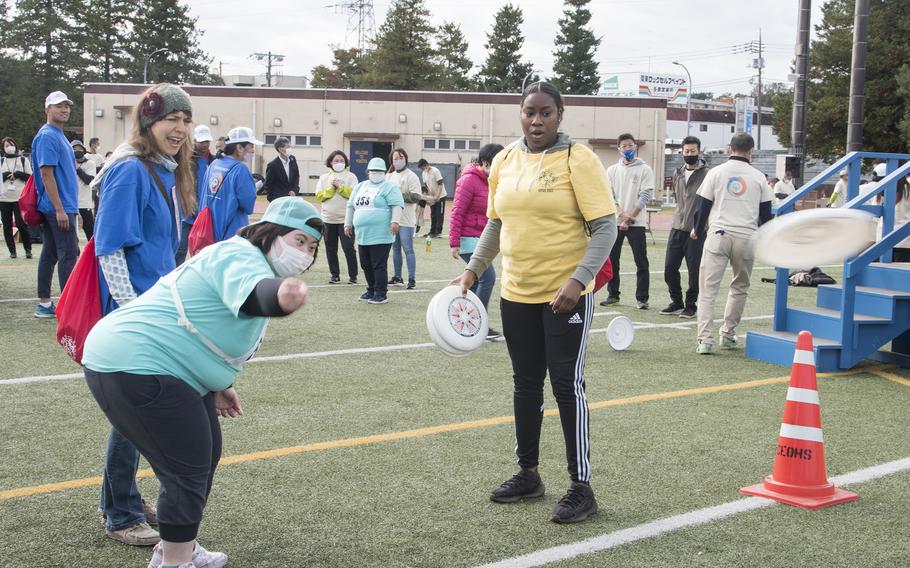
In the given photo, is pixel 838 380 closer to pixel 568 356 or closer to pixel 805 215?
pixel 805 215

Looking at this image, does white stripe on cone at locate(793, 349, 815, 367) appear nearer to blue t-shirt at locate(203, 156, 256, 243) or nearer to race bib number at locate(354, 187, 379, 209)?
blue t-shirt at locate(203, 156, 256, 243)

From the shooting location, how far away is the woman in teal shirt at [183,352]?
306cm

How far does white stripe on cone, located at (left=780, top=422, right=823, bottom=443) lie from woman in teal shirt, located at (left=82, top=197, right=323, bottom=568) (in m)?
2.93

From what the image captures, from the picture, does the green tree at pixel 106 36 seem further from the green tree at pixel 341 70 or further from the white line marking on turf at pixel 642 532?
the white line marking on turf at pixel 642 532

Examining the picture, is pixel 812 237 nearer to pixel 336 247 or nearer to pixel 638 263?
pixel 638 263

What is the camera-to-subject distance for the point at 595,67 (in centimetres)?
7831

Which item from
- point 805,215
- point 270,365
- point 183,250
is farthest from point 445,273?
point 805,215

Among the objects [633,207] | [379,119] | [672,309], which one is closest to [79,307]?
[672,309]

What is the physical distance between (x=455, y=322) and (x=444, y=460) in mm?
1060

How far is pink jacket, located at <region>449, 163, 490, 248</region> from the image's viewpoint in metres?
9.08

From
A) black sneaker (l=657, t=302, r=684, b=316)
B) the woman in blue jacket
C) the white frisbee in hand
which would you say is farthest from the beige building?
the woman in blue jacket

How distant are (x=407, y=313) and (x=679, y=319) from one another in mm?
3353

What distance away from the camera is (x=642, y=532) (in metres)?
4.22

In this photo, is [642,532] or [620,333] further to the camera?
[620,333]
